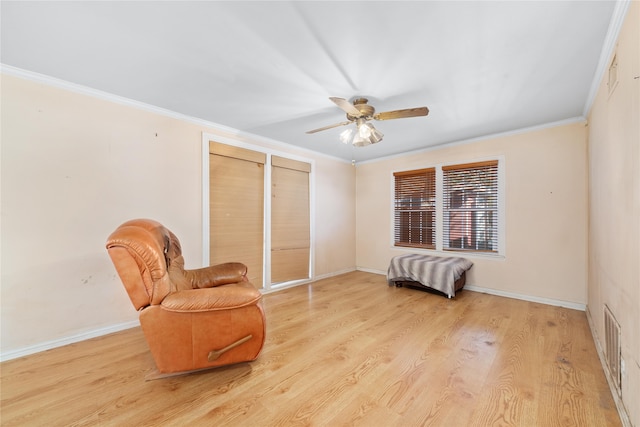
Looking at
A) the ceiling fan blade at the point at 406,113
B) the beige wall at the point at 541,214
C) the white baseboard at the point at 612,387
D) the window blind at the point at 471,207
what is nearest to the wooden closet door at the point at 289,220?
the ceiling fan blade at the point at 406,113

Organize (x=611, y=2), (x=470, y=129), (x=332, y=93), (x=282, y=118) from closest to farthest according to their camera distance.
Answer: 1. (x=611, y=2)
2. (x=332, y=93)
3. (x=282, y=118)
4. (x=470, y=129)

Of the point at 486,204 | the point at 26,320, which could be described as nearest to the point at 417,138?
the point at 486,204

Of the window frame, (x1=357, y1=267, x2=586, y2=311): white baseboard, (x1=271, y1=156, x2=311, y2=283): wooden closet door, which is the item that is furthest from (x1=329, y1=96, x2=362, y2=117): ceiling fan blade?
(x1=357, y1=267, x2=586, y2=311): white baseboard

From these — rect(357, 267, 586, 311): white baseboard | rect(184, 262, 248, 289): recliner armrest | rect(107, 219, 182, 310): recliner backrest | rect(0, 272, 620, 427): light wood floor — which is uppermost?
rect(107, 219, 182, 310): recliner backrest

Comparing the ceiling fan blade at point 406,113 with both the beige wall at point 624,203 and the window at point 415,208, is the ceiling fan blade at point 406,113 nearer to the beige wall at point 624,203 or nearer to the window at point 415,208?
the beige wall at point 624,203

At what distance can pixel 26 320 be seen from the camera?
7.19 feet

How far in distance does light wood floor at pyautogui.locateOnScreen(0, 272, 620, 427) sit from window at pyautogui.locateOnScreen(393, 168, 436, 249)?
78.0 inches

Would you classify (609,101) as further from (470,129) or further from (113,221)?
(113,221)

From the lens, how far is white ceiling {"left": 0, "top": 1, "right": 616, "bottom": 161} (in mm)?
1565

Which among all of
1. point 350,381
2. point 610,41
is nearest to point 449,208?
point 610,41

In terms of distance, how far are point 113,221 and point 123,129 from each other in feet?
3.16

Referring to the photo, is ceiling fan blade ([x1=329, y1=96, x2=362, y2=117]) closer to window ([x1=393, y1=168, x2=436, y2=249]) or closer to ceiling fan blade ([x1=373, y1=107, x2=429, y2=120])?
ceiling fan blade ([x1=373, y1=107, x2=429, y2=120])

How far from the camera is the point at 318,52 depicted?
1.94 meters

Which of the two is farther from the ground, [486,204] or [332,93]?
[332,93]
